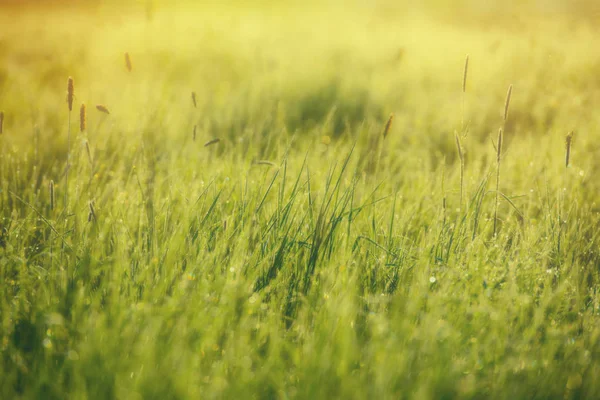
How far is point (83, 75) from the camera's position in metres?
4.19

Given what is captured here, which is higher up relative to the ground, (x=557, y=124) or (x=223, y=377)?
(x=557, y=124)

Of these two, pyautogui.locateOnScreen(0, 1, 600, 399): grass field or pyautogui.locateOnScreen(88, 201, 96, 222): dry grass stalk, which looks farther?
pyautogui.locateOnScreen(88, 201, 96, 222): dry grass stalk

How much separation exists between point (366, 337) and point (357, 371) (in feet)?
0.55

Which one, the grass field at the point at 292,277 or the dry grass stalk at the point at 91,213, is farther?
the dry grass stalk at the point at 91,213

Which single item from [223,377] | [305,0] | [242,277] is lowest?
[223,377]

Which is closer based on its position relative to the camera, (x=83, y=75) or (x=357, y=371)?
(x=357, y=371)

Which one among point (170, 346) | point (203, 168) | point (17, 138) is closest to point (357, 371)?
point (170, 346)

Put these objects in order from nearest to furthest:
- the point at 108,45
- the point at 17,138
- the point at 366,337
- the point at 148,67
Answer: the point at 366,337 → the point at 17,138 → the point at 148,67 → the point at 108,45

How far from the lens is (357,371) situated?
1.16 meters

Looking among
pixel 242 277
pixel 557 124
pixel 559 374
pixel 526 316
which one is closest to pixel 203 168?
pixel 242 277

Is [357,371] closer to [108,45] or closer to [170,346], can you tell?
[170,346]

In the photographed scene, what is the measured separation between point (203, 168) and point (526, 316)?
4.19ft

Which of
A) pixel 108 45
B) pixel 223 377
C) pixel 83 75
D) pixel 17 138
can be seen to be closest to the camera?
pixel 223 377

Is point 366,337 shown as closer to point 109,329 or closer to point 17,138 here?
point 109,329
